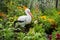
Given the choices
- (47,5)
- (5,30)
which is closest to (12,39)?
(5,30)

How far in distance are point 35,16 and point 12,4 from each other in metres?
1.24

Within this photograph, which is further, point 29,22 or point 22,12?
point 22,12

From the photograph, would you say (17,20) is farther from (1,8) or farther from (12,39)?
(1,8)

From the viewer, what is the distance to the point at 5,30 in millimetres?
6293

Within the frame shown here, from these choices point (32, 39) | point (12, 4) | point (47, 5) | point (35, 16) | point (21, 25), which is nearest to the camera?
point (32, 39)

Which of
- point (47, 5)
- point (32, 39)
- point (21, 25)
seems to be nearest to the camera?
point (32, 39)

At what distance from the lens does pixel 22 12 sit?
8070mm

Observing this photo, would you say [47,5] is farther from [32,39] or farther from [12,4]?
[32,39]

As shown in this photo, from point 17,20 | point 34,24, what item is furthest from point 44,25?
point 17,20

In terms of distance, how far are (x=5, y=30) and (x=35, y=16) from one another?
5.79ft

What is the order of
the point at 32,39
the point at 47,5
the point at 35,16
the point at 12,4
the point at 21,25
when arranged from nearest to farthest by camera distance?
the point at 32,39 < the point at 21,25 < the point at 35,16 < the point at 12,4 < the point at 47,5

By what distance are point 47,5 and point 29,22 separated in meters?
2.44

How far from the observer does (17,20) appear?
7.21m

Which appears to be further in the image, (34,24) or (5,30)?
(34,24)
